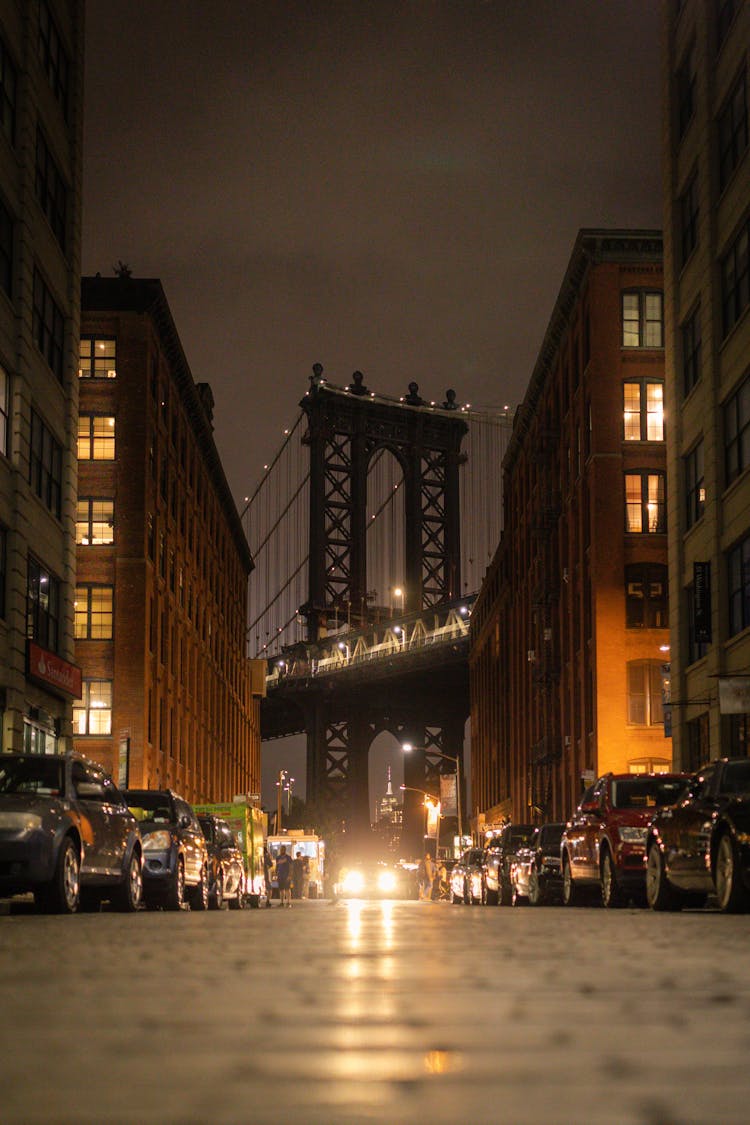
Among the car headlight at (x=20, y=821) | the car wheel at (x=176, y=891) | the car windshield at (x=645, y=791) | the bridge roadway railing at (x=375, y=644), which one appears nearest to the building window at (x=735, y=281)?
the car windshield at (x=645, y=791)

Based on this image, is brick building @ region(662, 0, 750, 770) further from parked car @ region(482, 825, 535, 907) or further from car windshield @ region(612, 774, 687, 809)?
car windshield @ region(612, 774, 687, 809)

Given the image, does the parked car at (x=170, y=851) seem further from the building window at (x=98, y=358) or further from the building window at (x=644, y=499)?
the building window at (x=98, y=358)

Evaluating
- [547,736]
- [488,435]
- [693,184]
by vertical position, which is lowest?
[547,736]

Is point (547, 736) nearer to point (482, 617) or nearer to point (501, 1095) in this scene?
point (482, 617)

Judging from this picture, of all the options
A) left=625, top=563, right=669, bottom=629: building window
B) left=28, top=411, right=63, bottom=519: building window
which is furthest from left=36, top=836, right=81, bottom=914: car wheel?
left=625, top=563, right=669, bottom=629: building window

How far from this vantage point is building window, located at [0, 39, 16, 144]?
1444 inches

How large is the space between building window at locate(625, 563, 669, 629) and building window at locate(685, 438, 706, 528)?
46.7 ft

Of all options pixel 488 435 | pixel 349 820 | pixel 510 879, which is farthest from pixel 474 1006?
pixel 488 435

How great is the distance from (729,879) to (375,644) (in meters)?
114

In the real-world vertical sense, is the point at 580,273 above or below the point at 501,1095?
above

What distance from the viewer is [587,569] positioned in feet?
195

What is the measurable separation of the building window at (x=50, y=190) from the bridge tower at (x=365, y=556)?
92897 mm

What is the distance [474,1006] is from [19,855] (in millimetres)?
13739

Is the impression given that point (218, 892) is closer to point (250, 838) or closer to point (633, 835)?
point (633, 835)
